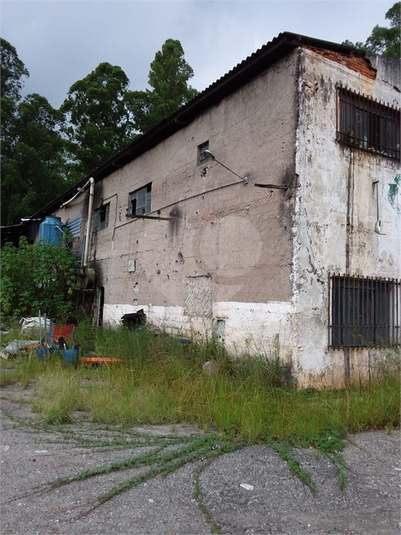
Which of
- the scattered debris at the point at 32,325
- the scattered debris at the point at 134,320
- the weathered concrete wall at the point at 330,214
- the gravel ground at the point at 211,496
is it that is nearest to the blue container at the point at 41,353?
the scattered debris at the point at 134,320

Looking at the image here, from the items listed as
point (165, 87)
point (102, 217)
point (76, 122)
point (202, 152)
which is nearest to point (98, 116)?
point (76, 122)

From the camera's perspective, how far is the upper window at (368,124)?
7102mm

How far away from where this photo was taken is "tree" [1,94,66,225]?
76.7 feet

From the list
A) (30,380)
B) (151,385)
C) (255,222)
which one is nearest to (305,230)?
(255,222)

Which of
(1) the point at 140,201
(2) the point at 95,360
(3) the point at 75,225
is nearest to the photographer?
(2) the point at 95,360

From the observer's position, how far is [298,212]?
251 inches

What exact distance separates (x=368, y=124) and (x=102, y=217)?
8.44 m

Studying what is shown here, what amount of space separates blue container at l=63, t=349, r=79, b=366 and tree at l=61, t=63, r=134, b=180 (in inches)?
635

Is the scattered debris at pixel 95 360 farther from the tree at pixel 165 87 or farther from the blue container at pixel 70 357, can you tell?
the tree at pixel 165 87

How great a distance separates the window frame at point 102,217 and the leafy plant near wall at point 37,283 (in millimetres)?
1347

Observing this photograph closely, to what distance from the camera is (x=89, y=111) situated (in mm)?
22000

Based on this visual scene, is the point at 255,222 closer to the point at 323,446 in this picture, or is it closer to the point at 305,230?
the point at 305,230

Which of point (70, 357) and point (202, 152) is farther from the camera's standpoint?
point (202, 152)

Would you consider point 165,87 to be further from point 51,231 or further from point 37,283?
point 37,283
